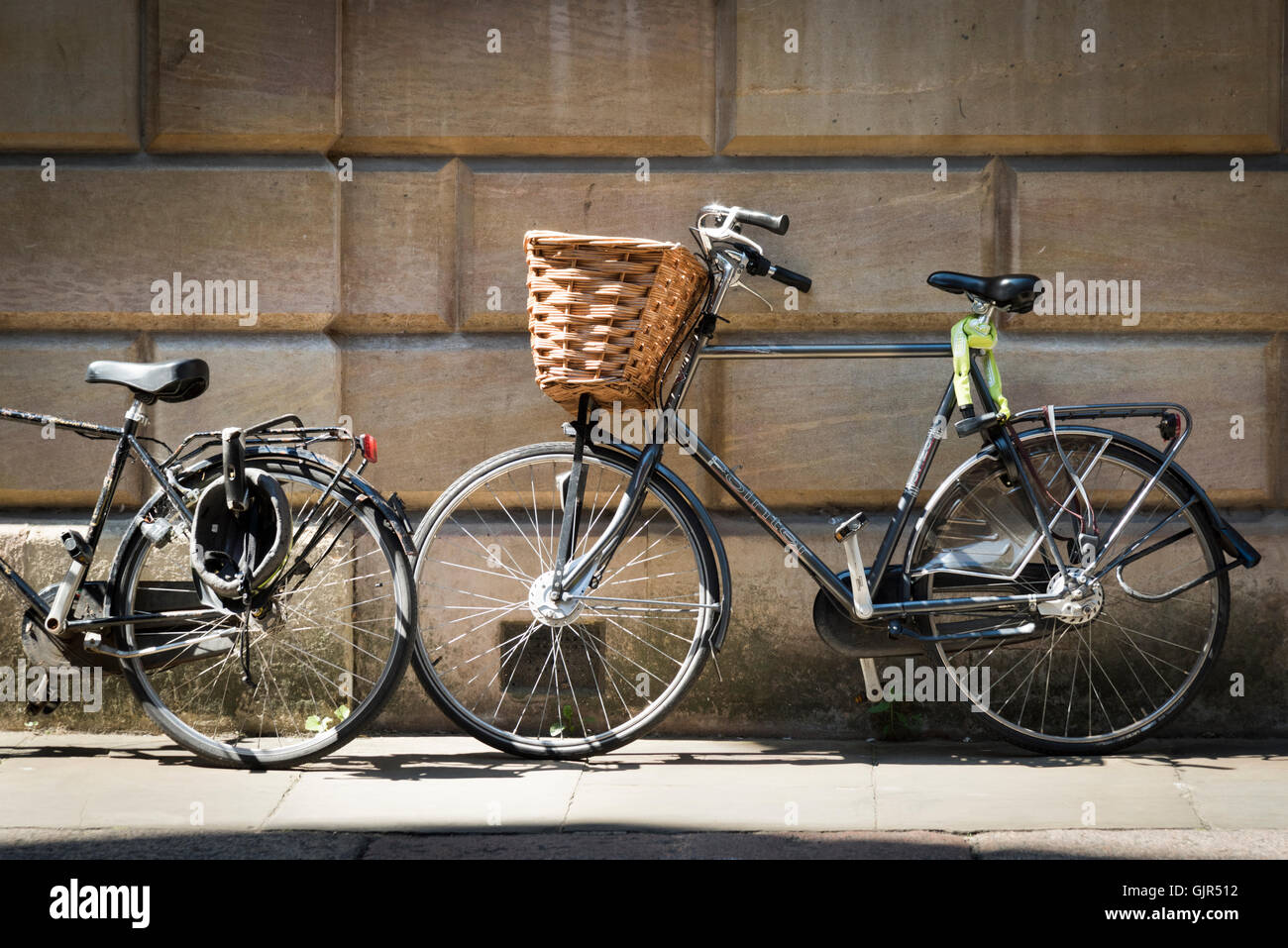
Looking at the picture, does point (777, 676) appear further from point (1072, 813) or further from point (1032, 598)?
point (1072, 813)

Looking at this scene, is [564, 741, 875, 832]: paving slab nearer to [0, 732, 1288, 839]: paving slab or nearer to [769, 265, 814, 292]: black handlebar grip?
[0, 732, 1288, 839]: paving slab

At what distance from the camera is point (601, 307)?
3949 mm

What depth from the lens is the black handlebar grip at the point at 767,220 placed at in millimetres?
4078

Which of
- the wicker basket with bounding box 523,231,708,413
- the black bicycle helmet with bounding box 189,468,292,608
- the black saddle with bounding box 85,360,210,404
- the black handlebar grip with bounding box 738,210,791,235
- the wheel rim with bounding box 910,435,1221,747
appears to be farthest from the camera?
the wheel rim with bounding box 910,435,1221,747

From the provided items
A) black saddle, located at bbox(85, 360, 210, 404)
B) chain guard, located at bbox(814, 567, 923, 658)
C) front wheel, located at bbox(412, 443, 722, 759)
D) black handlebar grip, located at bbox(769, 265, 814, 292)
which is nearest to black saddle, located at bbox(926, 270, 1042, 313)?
black handlebar grip, located at bbox(769, 265, 814, 292)

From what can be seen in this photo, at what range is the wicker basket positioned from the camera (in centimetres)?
394

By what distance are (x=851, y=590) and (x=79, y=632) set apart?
247 centimetres

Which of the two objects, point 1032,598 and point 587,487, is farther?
point 587,487

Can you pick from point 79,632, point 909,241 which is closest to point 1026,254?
point 909,241

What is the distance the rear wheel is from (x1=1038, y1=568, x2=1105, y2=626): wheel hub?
211 centimetres

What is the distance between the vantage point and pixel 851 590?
4.34m

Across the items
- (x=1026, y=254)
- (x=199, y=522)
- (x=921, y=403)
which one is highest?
(x=1026, y=254)
